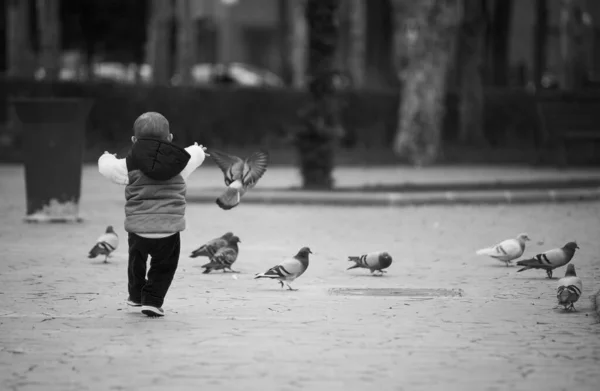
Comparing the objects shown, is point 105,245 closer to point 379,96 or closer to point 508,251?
point 508,251

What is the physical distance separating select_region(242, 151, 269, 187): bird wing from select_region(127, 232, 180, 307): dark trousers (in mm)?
1165

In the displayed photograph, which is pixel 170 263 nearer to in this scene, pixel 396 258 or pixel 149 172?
pixel 149 172

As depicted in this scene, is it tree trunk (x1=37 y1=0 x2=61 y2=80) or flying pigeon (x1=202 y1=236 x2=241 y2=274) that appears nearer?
flying pigeon (x1=202 y1=236 x2=241 y2=274)

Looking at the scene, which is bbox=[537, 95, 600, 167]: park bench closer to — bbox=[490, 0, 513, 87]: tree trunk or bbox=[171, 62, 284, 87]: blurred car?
bbox=[490, 0, 513, 87]: tree trunk

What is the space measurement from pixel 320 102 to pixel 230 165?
11382 millimetres

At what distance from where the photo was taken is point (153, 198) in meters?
8.69

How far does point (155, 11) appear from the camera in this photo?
37344mm

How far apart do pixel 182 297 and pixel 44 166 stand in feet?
21.1

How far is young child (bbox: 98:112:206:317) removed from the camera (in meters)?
8.60

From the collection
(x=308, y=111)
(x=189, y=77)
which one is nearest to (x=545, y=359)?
(x=308, y=111)

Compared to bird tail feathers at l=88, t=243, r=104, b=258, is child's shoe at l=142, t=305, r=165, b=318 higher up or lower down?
lower down

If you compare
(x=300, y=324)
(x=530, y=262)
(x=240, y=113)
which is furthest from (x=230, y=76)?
(x=300, y=324)

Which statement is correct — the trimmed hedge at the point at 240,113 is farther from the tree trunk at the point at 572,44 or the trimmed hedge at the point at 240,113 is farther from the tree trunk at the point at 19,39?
the tree trunk at the point at 19,39

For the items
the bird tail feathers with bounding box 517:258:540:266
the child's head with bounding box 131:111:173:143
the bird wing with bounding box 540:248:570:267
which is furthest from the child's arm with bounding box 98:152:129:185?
the bird wing with bounding box 540:248:570:267
